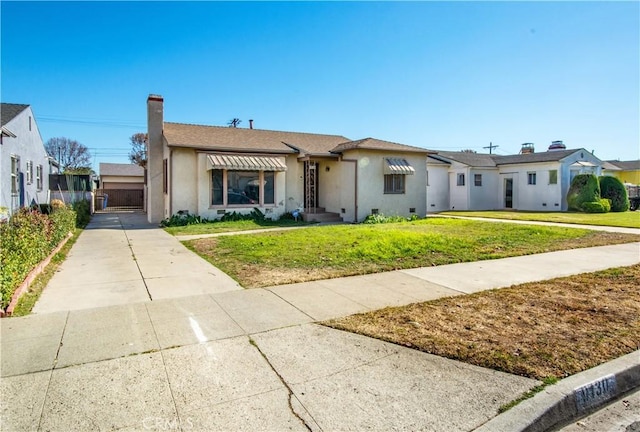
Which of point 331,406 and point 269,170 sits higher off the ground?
point 269,170

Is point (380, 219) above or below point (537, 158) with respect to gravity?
below

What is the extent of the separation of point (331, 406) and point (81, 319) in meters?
3.50

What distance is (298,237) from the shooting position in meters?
11.7

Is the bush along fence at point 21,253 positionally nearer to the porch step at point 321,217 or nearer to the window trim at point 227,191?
the window trim at point 227,191

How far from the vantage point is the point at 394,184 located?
62.1 ft

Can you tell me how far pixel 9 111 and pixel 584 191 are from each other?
94.4 feet

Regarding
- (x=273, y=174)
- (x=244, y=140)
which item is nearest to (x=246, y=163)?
(x=273, y=174)

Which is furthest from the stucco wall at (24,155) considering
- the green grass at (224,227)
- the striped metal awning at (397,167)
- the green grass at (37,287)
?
the striped metal awning at (397,167)

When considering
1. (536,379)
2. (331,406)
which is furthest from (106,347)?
(536,379)

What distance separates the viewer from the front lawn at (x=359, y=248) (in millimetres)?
7703

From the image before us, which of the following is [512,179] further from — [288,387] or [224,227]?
[288,387]

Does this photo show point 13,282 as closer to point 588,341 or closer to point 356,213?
point 588,341

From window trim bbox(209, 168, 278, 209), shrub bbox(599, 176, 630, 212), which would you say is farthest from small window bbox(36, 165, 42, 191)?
shrub bbox(599, 176, 630, 212)

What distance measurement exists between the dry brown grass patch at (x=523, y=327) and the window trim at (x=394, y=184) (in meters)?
12.5
